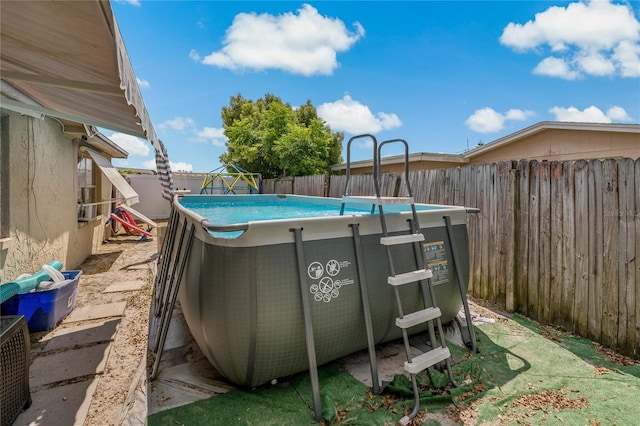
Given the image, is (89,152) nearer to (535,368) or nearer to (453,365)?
(453,365)

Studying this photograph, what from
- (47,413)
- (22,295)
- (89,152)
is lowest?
(47,413)

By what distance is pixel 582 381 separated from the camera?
238 cm

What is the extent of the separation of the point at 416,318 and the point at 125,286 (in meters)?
4.64

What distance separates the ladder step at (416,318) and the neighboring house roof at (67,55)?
7.23 ft

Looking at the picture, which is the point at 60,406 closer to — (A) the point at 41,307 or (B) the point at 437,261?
(A) the point at 41,307

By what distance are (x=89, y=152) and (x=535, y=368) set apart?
27.9ft

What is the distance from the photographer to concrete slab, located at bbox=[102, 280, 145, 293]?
15.3 ft

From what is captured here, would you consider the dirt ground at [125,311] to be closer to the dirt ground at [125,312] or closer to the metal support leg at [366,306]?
the dirt ground at [125,312]

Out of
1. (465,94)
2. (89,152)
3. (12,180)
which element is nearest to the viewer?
(12,180)

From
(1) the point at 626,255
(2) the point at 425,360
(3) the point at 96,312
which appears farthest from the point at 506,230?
(3) the point at 96,312

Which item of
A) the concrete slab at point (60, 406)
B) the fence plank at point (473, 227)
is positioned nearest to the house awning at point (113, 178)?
the concrete slab at point (60, 406)

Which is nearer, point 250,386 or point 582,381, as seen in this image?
point 250,386

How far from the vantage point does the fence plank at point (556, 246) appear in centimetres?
329

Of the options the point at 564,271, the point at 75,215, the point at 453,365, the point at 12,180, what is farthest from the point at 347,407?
the point at 75,215
